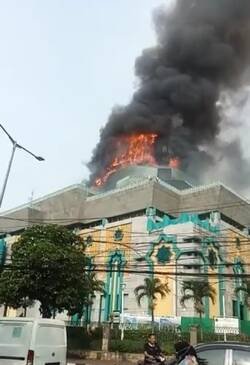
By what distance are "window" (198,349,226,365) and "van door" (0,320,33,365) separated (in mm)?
4257

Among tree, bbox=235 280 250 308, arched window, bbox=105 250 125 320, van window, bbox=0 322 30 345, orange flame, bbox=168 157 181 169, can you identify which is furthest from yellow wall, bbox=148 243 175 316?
van window, bbox=0 322 30 345

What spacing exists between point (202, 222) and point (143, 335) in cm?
3534

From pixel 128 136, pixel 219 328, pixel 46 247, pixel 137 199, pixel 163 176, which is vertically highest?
pixel 128 136

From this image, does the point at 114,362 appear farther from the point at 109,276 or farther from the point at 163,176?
the point at 163,176

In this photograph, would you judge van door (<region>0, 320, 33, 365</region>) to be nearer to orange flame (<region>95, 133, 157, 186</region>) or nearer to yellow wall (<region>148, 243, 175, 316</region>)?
yellow wall (<region>148, 243, 175, 316</region>)

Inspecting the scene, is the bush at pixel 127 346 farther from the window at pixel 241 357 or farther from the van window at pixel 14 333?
the window at pixel 241 357

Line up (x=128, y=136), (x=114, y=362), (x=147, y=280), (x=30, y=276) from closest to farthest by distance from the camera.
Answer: (x=114, y=362)
(x=30, y=276)
(x=147, y=280)
(x=128, y=136)

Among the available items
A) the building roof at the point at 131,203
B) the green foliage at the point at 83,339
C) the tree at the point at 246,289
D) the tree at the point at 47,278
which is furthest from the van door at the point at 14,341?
the building roof at the point at 131,203

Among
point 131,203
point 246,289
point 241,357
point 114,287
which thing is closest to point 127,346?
point 241,357

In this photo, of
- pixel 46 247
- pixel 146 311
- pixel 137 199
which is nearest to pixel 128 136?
pixel 137 199

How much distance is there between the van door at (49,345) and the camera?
1045 cm

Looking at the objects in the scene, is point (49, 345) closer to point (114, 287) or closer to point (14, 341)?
point (14, 341)

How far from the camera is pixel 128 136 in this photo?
88312 millimetres

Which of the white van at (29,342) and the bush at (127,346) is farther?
the bush at (127,346)
